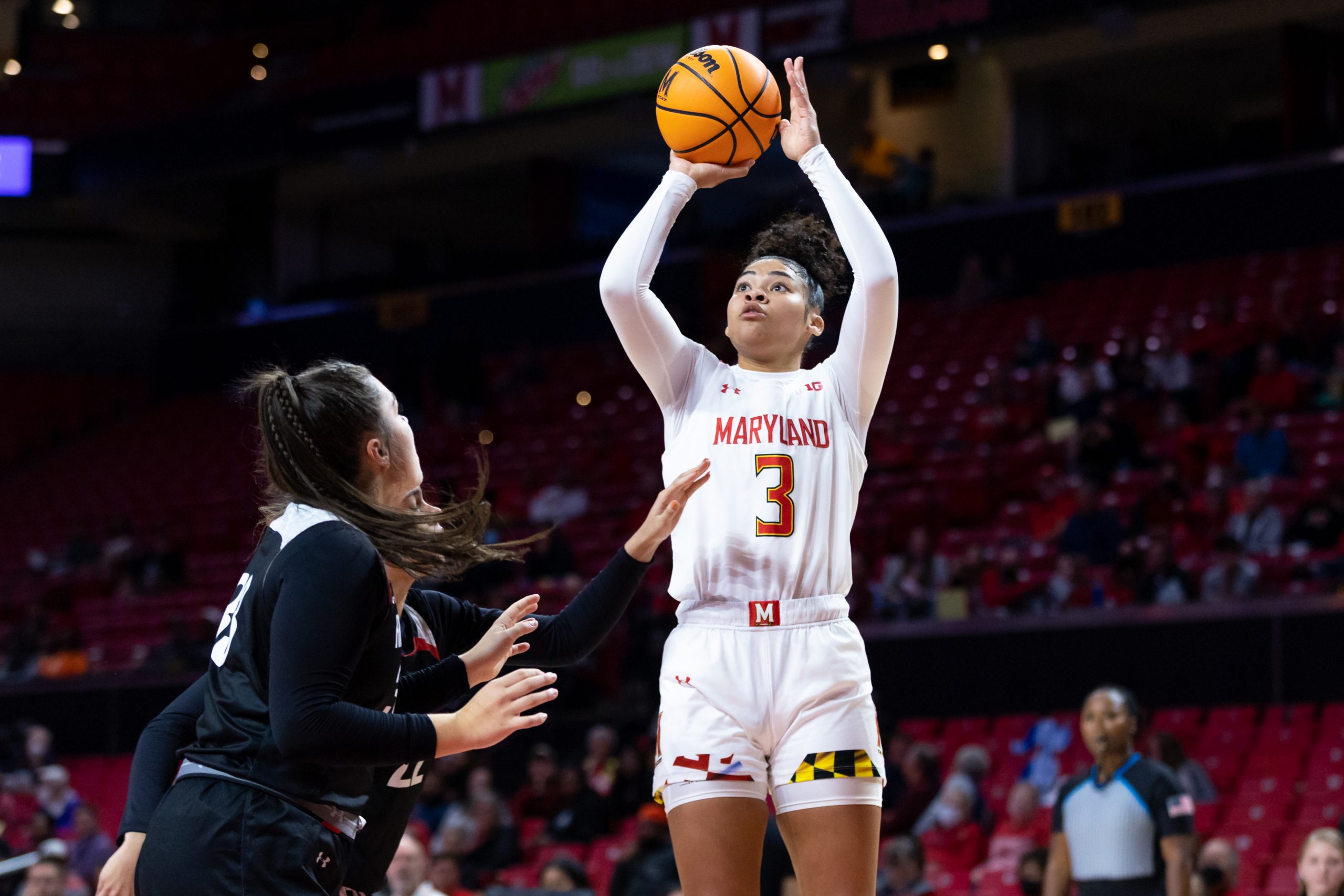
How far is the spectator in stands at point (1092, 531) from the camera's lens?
1116 centimetres

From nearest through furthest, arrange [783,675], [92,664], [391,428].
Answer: [391,428] < [783,675] < [92,664]

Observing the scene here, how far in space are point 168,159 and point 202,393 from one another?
3467mm

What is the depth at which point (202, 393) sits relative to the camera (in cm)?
2362

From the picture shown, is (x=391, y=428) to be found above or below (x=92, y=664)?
above

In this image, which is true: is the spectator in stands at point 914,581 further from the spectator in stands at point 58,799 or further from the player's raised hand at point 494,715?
the player's raised hand at point 494,715

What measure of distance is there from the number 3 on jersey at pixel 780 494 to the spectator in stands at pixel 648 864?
169 inches

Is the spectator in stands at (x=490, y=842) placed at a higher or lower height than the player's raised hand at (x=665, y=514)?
lower

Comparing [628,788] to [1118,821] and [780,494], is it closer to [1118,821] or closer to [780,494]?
[1118,821]

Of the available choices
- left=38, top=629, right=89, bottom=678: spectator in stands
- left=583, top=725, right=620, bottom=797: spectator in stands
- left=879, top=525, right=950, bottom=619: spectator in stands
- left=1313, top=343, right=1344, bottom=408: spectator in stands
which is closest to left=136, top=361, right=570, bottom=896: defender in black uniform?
left=583, top=725, right=620, bottom=797: spectator in stands

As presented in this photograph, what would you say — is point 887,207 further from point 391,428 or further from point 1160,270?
point 391,428

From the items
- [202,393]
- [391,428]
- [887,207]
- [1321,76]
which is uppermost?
[1321,76]

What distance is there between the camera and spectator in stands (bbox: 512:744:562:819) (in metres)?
10.9

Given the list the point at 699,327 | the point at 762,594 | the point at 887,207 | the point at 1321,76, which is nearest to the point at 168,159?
the point at 699,327

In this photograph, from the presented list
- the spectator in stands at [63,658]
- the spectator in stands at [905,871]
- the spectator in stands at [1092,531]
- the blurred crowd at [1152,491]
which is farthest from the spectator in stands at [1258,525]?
the spectator in stands at [63,658]
